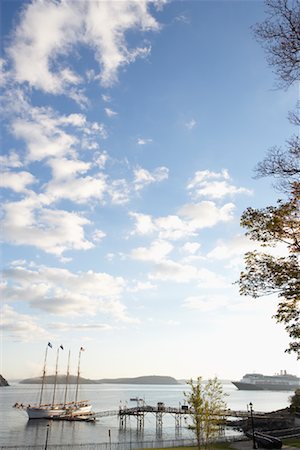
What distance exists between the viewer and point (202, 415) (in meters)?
36.3

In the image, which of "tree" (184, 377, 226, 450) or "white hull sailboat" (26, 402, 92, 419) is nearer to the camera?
"tree" (184, 377, 226, 450)

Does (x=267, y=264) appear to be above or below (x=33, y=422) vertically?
above

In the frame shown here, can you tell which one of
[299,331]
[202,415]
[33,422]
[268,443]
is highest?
[299,331]

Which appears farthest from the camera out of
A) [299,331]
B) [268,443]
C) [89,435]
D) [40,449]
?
[89,435]

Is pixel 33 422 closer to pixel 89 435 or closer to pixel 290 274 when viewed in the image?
pixel 89 435

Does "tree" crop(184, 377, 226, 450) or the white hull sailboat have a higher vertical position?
"tree" crop(184, 377, 226, 450)

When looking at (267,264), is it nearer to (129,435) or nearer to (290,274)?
(290,274)

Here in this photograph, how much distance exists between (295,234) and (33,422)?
116567mm

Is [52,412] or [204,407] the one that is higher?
[204,407]

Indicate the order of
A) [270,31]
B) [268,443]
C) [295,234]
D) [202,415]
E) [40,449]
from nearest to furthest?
1. [270,31]
2. [295,234]
3. [202,415]
4. [268,443]
5. [40,449]

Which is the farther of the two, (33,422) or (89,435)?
(33,422)

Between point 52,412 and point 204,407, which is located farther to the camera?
point 52,412

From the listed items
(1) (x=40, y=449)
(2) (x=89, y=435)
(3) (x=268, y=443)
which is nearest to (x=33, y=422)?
(2) (x=89, y=435)

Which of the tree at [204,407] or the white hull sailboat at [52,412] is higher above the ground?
the tree at [204,407]
